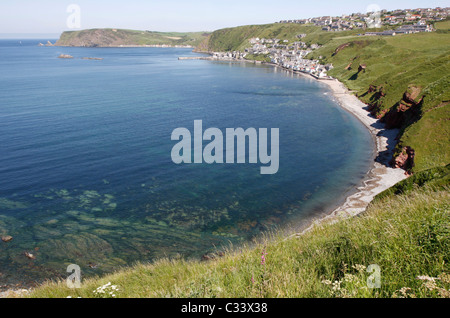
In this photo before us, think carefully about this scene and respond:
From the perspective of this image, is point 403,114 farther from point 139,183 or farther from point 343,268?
point 343,268

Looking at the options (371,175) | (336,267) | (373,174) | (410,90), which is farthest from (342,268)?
(410,90)

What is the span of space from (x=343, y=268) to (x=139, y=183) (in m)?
30.8

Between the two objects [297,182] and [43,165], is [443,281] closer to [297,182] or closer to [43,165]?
[297,182]

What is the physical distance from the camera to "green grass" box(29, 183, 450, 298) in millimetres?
7598

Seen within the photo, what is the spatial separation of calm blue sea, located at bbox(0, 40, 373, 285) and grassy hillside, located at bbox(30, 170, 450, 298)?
557 inches

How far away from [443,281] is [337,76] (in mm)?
132842

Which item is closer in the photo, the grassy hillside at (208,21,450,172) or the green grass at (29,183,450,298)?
the green grass at (29,183,450,298)

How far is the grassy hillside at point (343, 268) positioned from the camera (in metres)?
7.57

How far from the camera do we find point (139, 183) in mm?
36250

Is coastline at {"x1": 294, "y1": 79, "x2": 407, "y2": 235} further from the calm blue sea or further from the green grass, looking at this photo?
the green grass

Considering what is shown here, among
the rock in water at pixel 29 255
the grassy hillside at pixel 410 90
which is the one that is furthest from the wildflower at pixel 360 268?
the grassy hillside at pixel 410 90

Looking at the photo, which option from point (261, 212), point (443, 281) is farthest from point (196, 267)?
point (261, 212)

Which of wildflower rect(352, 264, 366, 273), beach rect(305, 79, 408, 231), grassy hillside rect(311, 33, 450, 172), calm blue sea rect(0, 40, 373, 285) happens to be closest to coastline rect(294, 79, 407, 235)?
beach rect(305, 79, 408, 231)

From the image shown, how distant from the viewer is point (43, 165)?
132 feet
